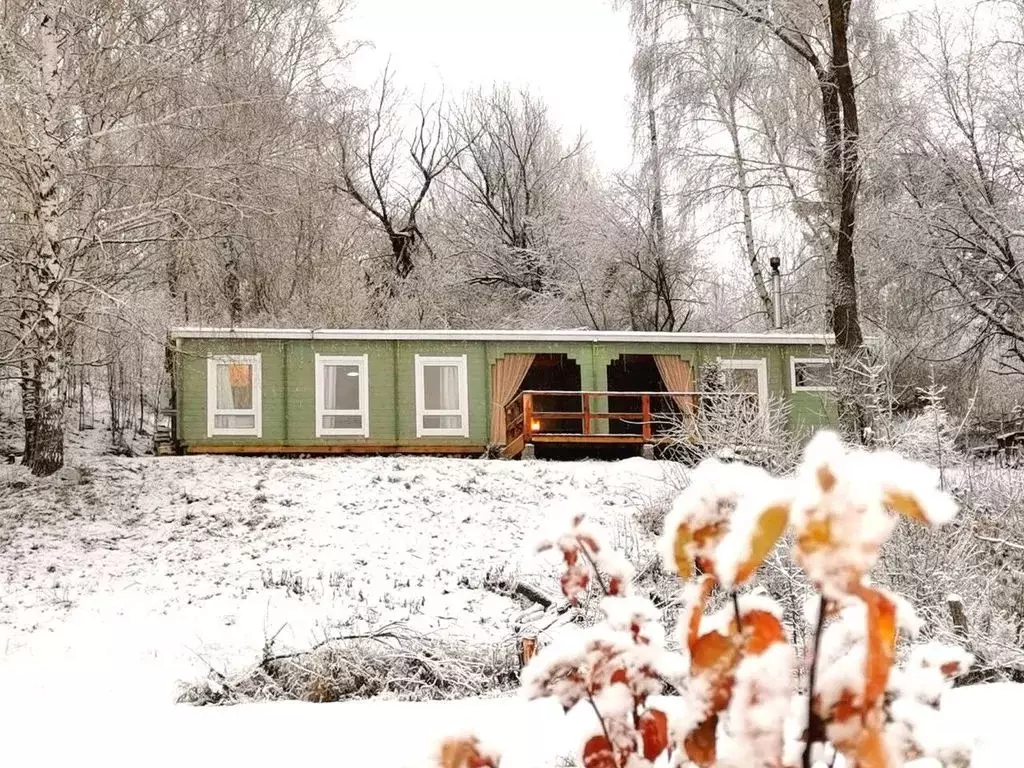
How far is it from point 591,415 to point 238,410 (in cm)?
674

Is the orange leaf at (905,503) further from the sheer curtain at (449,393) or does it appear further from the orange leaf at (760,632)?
the sheer curtain at (449,393)

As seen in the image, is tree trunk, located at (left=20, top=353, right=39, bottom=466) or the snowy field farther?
tree trunk, located at (left=20, top=353, right=39, bottom=466)

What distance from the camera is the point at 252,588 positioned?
40.8 feet

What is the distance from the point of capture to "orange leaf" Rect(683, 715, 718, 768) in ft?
4.05

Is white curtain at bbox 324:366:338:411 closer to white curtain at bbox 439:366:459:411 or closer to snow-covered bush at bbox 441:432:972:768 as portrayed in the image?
white curtain at bbox 439:366:459:411

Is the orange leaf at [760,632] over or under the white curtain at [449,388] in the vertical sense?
under

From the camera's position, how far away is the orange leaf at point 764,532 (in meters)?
0.96

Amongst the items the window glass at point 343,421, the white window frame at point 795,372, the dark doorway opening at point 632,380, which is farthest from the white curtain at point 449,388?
the white window frame at point 795,372

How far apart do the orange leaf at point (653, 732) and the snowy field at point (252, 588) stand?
275cm

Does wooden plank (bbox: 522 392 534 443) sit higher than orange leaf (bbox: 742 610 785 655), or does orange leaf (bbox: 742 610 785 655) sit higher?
wooden plank (bbox: 522 392 534 443)

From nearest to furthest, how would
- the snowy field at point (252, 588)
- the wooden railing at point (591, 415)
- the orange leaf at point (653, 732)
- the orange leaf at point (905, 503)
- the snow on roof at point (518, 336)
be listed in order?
the orange leaf at point (905, 503)
the orange leaf at point (653, 732)
the snowy field at point (252, 588)
the wooden railing at point (591, 415)
the snow on roof at point (518, 336)

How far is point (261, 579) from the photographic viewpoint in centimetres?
1274

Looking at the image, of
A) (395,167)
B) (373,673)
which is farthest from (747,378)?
(395,167)

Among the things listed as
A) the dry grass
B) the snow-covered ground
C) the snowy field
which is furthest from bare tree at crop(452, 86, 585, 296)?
the dry grass
